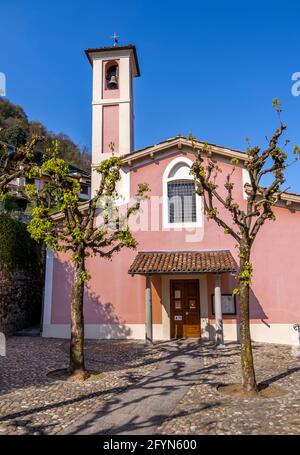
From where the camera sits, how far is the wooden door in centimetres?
1625

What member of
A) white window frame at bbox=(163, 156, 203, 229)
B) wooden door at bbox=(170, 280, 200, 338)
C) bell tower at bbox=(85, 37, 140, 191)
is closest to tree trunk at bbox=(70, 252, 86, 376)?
wooden door at bbox=(170, 280, 200, 338)

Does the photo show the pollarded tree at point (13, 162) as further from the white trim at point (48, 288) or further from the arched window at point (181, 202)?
the arched window at point (181, 202)

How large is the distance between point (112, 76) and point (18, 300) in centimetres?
1300

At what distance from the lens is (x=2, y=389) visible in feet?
29.0

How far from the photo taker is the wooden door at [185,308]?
16.2 metres

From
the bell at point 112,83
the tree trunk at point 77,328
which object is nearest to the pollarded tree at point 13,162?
the tree trunk at point 77,328

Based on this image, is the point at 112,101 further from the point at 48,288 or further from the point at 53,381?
the point at 53,381

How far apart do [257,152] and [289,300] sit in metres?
8.11

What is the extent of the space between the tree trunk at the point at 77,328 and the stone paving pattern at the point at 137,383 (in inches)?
29.4

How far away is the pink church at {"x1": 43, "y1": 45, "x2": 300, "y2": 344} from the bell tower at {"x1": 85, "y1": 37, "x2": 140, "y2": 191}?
275 cm

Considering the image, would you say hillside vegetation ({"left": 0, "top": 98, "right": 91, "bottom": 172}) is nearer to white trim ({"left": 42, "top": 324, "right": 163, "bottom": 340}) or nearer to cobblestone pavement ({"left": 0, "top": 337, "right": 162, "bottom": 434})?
white trim ({"left": 42, "top": 324, "right": 163, "bottom": 340})

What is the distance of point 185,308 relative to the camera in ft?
53.7

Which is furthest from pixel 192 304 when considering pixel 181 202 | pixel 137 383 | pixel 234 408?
pixel 234 408
